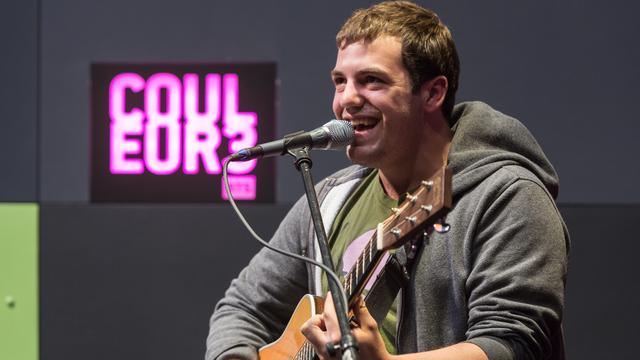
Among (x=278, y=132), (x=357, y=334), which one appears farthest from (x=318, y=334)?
(x=278, y=132)

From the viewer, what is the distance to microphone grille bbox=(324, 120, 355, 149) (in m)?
1.68

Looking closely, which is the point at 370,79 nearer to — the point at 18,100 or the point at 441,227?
the point at 441,227

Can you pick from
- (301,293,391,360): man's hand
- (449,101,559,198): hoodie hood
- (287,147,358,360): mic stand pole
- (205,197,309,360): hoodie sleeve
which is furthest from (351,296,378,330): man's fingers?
(205,197,309,360): hoodie sleeve

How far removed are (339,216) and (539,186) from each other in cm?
51

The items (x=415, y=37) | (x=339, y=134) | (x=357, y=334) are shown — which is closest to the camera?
(x=357, y=334)

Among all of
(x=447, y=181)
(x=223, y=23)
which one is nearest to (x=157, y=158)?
(x=223, y=23)

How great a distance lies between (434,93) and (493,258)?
1.47ft

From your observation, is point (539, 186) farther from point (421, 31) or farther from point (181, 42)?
point (181, 42)

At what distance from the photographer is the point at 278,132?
3.31 meters

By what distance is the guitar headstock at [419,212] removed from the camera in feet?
4.66

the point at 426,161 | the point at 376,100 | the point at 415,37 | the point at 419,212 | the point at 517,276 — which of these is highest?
the point at 415,37

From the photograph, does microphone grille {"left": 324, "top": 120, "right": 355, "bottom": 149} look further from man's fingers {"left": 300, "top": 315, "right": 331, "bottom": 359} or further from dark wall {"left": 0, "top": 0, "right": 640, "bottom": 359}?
dark wall {"left": 0, "top": 0, "right": 640, "bottom": 359}

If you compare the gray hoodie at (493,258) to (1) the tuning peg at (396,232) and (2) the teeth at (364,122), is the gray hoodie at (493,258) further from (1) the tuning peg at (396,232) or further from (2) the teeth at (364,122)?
(1) the tuning peg at (396,232)

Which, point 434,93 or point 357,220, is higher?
point 434,93
